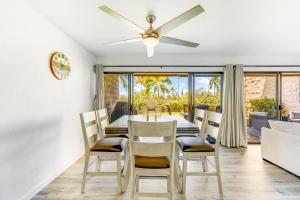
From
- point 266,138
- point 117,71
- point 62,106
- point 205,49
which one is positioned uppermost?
point 205,49

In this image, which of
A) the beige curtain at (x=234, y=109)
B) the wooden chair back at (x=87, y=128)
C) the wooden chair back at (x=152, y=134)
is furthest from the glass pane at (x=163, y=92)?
the wooden chair back at (x=152, y=134)

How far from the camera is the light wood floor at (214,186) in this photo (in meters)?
2.26

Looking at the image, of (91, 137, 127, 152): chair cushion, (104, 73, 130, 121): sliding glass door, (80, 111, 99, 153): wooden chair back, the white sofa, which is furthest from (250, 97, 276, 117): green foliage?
(80, 111, 99, 153): wooden chair back

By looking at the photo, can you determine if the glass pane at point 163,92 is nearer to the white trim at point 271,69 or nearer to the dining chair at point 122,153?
the white trim at point 271,69

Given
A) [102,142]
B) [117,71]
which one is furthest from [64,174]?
[117,71]

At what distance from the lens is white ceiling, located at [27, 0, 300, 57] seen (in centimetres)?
218

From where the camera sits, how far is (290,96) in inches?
196

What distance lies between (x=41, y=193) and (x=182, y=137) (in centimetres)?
192

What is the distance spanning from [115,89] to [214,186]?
3250 millimetres

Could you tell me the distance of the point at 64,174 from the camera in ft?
9.53

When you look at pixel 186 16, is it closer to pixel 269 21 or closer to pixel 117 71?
pixel 269 21

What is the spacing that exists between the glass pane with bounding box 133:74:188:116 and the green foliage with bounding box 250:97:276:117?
1779 mm

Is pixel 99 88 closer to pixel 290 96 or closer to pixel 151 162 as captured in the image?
pixel 151 162

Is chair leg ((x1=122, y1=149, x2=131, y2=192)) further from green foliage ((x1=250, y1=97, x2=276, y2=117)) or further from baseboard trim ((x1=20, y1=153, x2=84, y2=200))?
green foliage ((x1=250, y1=97, x2=276, y2=117))
